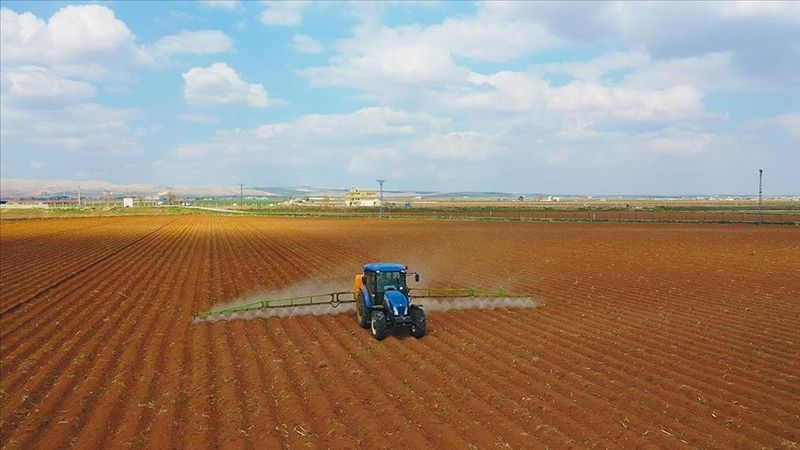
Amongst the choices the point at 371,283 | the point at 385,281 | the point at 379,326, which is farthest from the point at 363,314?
the point at 379,326

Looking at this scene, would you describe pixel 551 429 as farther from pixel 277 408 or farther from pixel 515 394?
pixel 277 408

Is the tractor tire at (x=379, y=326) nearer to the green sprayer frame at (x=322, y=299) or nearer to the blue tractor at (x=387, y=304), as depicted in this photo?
the blue tractor at (x=387, y=304)

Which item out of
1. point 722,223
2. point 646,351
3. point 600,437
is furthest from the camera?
point 722,223

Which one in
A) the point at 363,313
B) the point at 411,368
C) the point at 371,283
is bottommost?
the point at 411,368

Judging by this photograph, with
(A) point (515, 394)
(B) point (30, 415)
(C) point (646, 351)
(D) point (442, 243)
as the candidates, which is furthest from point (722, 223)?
(B) point (30, 415)

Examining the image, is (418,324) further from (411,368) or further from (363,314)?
(411,368)

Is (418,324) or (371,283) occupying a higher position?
→ (371,283)

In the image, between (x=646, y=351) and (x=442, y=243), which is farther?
(x=442, y=243)
